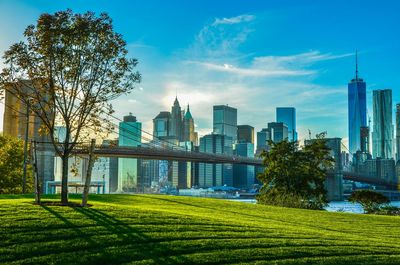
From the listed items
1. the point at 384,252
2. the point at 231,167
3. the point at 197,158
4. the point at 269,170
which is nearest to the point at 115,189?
the point at 231,167

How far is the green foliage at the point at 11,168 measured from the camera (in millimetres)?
34562

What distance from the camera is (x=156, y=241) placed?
11898 mm

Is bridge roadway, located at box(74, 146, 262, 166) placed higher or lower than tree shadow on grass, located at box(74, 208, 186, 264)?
higher

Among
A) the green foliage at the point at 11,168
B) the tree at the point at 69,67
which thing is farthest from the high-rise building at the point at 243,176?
the tree at the point at 69,67

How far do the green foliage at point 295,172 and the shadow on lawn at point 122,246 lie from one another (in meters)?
25.4

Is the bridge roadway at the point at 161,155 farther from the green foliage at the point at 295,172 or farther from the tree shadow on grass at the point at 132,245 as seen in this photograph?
the tree shadow on grass at the point at 132,245

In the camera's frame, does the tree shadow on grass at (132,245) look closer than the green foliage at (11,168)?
Yes

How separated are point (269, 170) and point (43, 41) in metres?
26.1

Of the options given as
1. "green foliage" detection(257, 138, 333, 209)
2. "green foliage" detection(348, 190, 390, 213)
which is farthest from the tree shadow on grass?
"green foliage" detection(348, 190, 390, 213)

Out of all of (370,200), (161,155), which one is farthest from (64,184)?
(161,155)

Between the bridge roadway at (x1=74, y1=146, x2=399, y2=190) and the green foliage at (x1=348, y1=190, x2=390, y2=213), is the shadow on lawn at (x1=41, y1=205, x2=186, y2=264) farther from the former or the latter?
the bridge roadway at (x1=74, y1=146, x2=399, y2=190)

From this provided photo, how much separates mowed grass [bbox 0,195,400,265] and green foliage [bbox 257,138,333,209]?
2234 cm

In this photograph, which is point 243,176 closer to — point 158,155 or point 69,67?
point 158,155

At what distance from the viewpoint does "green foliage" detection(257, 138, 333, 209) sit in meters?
38.7
